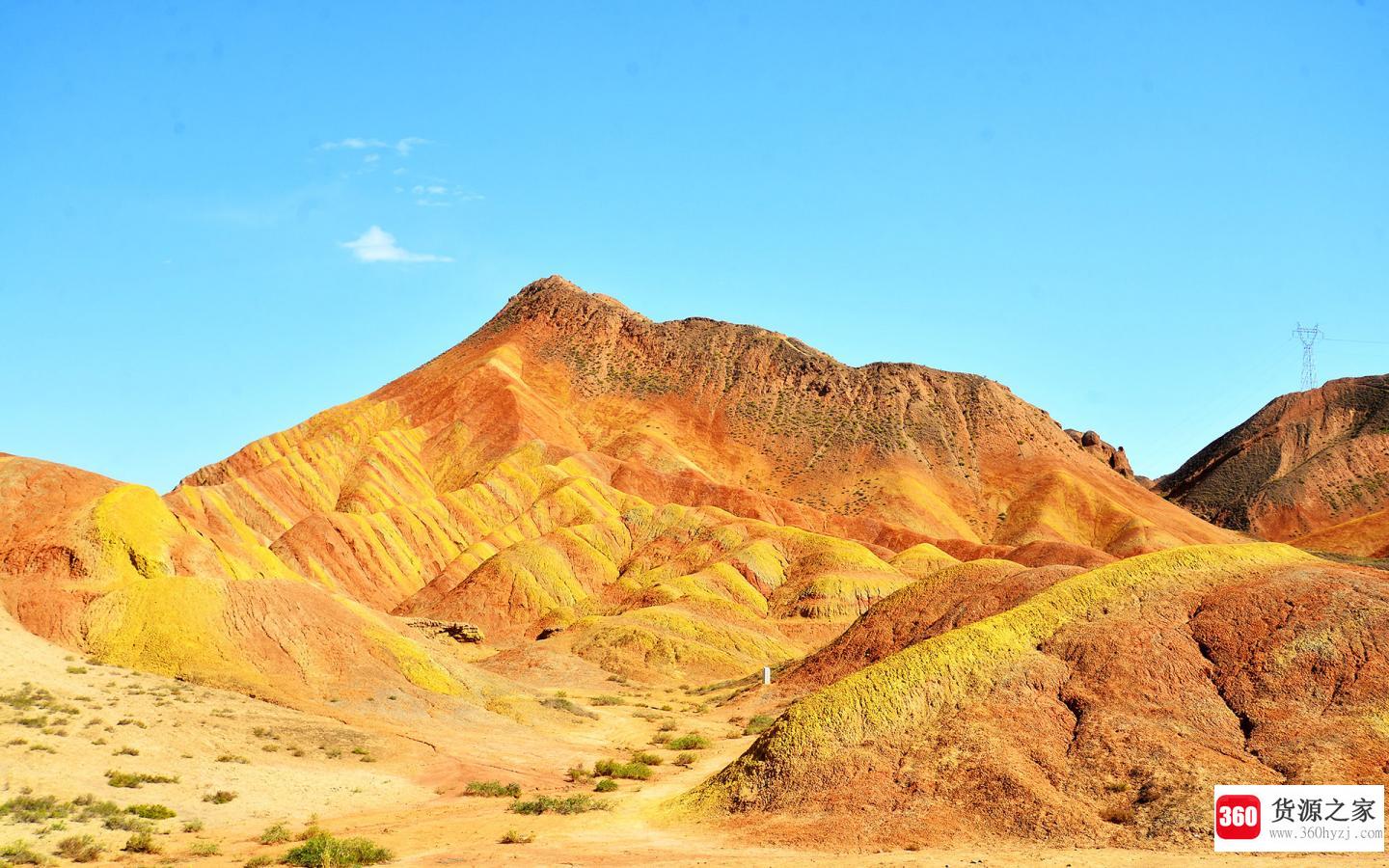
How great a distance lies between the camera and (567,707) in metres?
43.1

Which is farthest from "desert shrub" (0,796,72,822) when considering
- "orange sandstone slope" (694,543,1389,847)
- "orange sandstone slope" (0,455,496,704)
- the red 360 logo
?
the red 360 logo

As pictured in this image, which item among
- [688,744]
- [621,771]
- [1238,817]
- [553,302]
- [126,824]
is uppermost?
[553,302]

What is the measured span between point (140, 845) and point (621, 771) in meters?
13.1

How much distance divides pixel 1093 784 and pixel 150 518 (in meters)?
37.3

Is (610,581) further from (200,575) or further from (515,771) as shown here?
(515,771)

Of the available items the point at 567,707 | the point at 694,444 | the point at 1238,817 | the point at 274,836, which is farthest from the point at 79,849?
the point at 694,444

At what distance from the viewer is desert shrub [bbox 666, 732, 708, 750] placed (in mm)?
36062

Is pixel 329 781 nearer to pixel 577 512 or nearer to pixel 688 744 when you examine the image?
pixel 688 744

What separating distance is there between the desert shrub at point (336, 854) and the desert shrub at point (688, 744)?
16.4m

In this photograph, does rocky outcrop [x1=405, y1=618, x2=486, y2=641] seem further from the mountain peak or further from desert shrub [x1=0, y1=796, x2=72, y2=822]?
the mountain peak

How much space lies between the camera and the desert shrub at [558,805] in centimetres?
2480

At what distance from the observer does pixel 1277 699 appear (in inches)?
918

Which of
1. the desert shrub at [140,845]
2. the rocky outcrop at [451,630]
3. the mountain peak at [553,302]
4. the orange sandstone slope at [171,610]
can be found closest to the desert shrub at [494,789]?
the desert shrub at [140,845]

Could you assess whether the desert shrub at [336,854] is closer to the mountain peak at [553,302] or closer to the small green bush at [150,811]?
the small green bush at [150,811]
